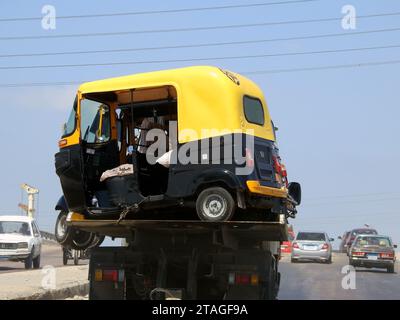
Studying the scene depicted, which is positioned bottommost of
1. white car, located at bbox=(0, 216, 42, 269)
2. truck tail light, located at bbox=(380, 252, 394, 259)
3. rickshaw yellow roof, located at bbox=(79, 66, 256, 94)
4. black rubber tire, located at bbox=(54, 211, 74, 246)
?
truck tail light, located at bbox=(380, 252, 394, 259)

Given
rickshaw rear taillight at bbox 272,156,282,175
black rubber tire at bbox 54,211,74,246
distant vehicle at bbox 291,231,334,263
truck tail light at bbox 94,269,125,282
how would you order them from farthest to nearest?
1. distant vehicle at bbox 291,231,334,263
2. black rubber tire at bbox 54,211,74,246
3. truck tail light at bbox 94,269,125,282
4. rickshaw rear taillight at bbox 272,156,282,175

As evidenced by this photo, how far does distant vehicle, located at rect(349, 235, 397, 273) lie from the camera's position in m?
31.6

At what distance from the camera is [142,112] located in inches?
474

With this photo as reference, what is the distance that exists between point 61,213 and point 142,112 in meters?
2.00

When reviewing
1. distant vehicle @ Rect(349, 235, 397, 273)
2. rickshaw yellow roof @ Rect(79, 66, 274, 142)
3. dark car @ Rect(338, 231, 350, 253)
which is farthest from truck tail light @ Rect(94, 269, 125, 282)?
dark car @ Rect(338, 231, 350, 253)

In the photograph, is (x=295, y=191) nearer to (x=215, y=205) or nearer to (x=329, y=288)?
(x=215, y=205)

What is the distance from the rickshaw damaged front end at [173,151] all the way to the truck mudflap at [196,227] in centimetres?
15

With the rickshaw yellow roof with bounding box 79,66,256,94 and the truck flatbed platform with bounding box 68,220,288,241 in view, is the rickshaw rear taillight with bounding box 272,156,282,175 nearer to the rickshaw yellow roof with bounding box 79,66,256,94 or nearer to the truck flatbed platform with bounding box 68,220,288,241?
the truck flatbed platform with bounding box 68,220,288,241

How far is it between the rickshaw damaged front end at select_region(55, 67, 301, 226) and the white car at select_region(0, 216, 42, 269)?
16.2 meters

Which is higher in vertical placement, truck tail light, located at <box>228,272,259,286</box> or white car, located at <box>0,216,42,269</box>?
truck tail light, located at <box>228,272,259,286</box>

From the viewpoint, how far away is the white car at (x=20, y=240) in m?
27.3

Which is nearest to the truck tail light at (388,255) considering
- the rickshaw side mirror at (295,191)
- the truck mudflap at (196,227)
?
the rickshaw side mirror at (295,191)

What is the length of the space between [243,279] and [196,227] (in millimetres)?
1000
